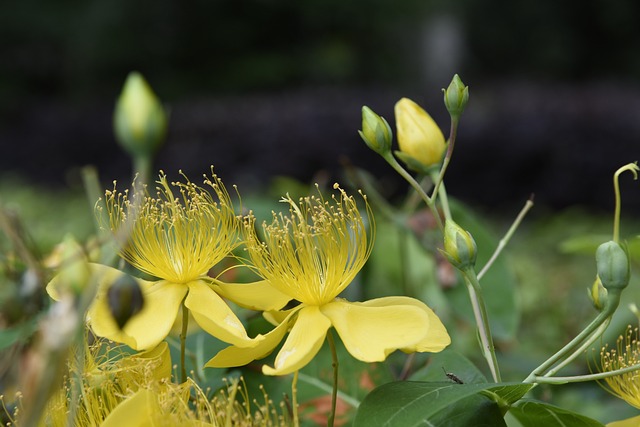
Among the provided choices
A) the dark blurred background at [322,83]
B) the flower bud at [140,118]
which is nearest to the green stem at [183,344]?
the flower bud at [140,118]

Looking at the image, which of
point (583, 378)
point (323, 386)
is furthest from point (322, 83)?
point (583, 378)

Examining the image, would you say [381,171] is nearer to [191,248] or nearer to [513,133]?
[513,133]

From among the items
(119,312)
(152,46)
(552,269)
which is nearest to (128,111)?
(119,312)

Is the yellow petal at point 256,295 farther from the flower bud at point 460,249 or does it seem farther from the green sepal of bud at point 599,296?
the green sepal of bud at point 599,296

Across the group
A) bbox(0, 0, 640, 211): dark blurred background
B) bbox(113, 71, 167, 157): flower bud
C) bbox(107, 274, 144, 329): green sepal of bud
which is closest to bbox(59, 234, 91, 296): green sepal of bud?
bbox(107, 274, 144, 329): green sepal of bud

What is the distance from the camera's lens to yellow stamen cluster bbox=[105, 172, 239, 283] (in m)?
0.72

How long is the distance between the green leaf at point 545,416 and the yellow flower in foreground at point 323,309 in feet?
0.31

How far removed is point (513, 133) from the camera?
6684mm

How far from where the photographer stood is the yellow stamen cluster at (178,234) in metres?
0.72

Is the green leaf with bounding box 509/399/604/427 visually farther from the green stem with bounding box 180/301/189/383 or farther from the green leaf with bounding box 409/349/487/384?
the green stem with bounding box 180/301/189/383

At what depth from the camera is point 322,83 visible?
10.7 meters

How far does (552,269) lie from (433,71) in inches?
312

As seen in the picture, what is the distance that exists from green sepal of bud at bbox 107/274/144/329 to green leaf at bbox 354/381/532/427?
19 cm

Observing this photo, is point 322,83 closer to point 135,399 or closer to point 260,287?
point 260,287
